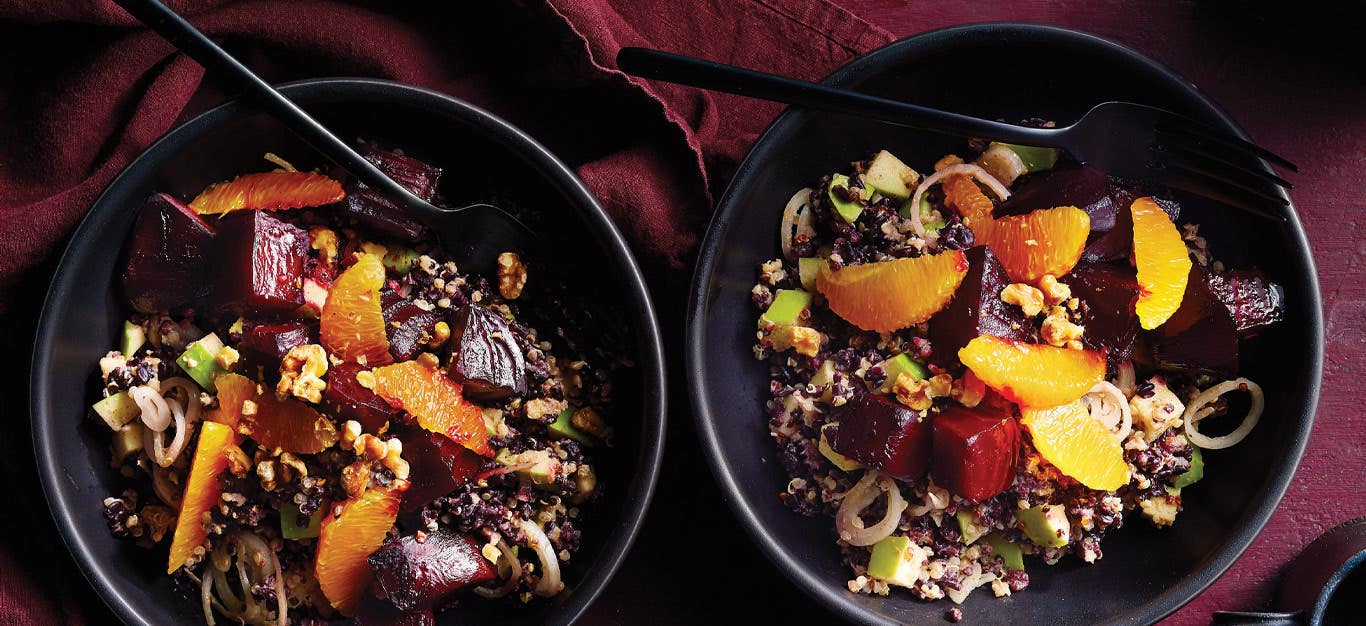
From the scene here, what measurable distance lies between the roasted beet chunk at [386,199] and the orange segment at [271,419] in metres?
0.47

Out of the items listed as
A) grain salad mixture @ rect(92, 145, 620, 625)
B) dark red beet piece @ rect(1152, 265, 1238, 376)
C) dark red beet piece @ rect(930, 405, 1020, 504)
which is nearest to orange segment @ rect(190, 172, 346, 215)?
grain salad mixture @ rect(92, 145, 620, 625)

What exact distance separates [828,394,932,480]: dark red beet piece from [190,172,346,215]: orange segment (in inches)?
52.3

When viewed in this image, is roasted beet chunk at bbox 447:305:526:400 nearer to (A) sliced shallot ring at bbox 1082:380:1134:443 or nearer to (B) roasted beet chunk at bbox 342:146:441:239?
(B) roasted beet chunk at bbox 342:146:441:239

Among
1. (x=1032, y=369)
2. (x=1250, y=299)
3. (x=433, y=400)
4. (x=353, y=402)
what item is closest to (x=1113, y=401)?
(x=1032, y=369)

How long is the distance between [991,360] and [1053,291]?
0.24m

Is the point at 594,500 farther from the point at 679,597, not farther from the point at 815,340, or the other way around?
the point at 815,340

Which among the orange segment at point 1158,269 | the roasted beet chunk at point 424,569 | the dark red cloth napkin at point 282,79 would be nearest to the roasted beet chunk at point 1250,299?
the orange segment at point 1158,269

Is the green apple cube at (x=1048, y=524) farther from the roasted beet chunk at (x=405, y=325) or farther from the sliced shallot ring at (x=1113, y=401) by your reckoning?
the roasted beet chunk at (x=405, y=325)

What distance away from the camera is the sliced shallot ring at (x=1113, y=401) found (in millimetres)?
2320

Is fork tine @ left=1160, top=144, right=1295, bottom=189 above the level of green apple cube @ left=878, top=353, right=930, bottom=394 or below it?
above

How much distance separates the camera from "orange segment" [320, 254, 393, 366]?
2185mm

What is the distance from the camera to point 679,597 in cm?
266

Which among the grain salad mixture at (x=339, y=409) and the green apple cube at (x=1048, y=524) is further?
the green apple cube at (x=1048, y=524)

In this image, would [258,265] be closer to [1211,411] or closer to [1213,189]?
[1213,189]
